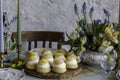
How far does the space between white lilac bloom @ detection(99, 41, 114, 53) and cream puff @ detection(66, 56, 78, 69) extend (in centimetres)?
15

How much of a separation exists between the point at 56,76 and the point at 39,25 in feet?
4.49

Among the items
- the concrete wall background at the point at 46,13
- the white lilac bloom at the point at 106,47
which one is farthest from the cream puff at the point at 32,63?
the concrete wall background at the point at 46,13

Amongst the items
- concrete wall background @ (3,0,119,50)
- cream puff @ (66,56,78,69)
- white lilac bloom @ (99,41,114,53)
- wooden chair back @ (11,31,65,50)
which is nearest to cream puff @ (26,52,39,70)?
cream puff @ (66,56,78,69)

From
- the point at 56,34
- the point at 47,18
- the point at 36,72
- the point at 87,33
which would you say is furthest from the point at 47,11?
the point at 36,72

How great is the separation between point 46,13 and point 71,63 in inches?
51.4

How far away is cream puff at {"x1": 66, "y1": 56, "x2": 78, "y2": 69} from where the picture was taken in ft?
4.11

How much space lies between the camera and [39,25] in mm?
2510

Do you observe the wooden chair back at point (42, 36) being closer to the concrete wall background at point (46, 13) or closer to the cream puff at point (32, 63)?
the concrete wall background at point (46, 13)

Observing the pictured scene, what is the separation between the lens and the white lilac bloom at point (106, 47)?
129cm

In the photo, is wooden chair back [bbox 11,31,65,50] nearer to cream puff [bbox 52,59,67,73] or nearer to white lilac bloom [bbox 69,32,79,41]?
white lilac bloom [bbox 69,32,79,41]

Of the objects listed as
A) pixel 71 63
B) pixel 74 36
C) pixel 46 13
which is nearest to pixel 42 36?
pixel 46 13

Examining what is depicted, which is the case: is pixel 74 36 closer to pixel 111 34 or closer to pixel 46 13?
pixel 111 34

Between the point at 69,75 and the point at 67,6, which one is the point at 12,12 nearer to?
the point at 67,6

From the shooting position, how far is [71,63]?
4.12ft
